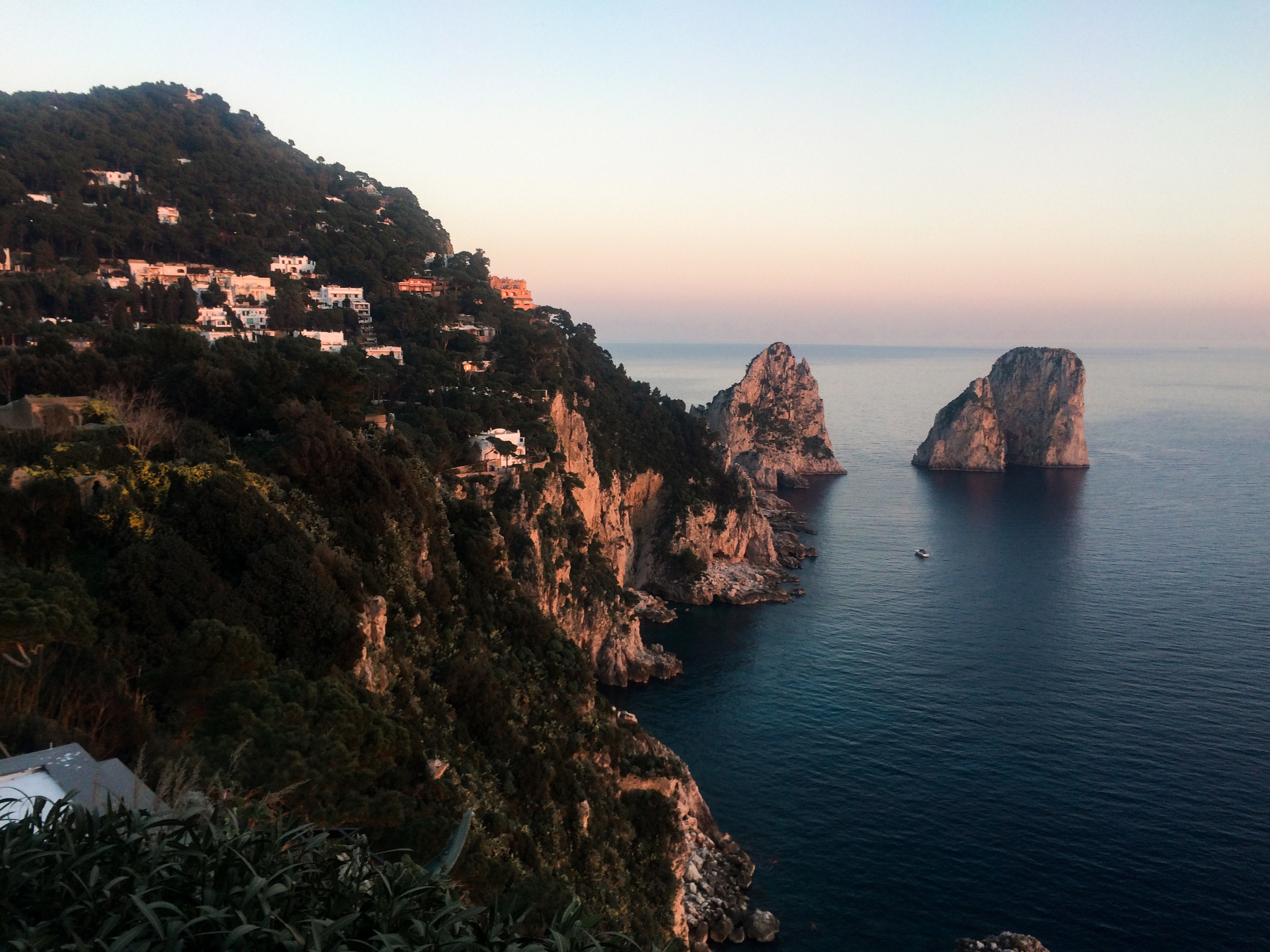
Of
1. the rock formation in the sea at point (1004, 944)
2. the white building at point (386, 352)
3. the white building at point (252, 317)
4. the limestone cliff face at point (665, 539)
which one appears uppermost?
the white building at point (252, 317)

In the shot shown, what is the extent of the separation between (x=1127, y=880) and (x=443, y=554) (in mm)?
23942

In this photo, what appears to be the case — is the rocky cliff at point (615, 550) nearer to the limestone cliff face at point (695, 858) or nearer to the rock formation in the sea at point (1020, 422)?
the limestone cliff face at point (695, 858)

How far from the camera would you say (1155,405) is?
162 m

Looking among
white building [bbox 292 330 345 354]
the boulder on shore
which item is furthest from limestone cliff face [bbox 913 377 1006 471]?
the boulder on shore

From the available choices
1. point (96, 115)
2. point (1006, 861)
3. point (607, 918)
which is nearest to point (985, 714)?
point (1006, 861)

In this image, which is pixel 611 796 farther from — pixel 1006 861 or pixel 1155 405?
pixel 1155 405

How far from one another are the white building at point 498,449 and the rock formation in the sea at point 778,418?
188 ft

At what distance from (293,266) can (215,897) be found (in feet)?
198

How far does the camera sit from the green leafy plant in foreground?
197 inches

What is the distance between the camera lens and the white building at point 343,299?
53.5 meters

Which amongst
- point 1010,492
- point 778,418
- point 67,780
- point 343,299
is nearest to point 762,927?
point 67,780

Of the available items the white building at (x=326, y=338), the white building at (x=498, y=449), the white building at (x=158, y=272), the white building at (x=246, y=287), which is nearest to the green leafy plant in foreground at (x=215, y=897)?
the white building at (x=498, y=449)

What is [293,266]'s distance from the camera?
5791 centimetres

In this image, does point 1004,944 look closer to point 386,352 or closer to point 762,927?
point 762,927
